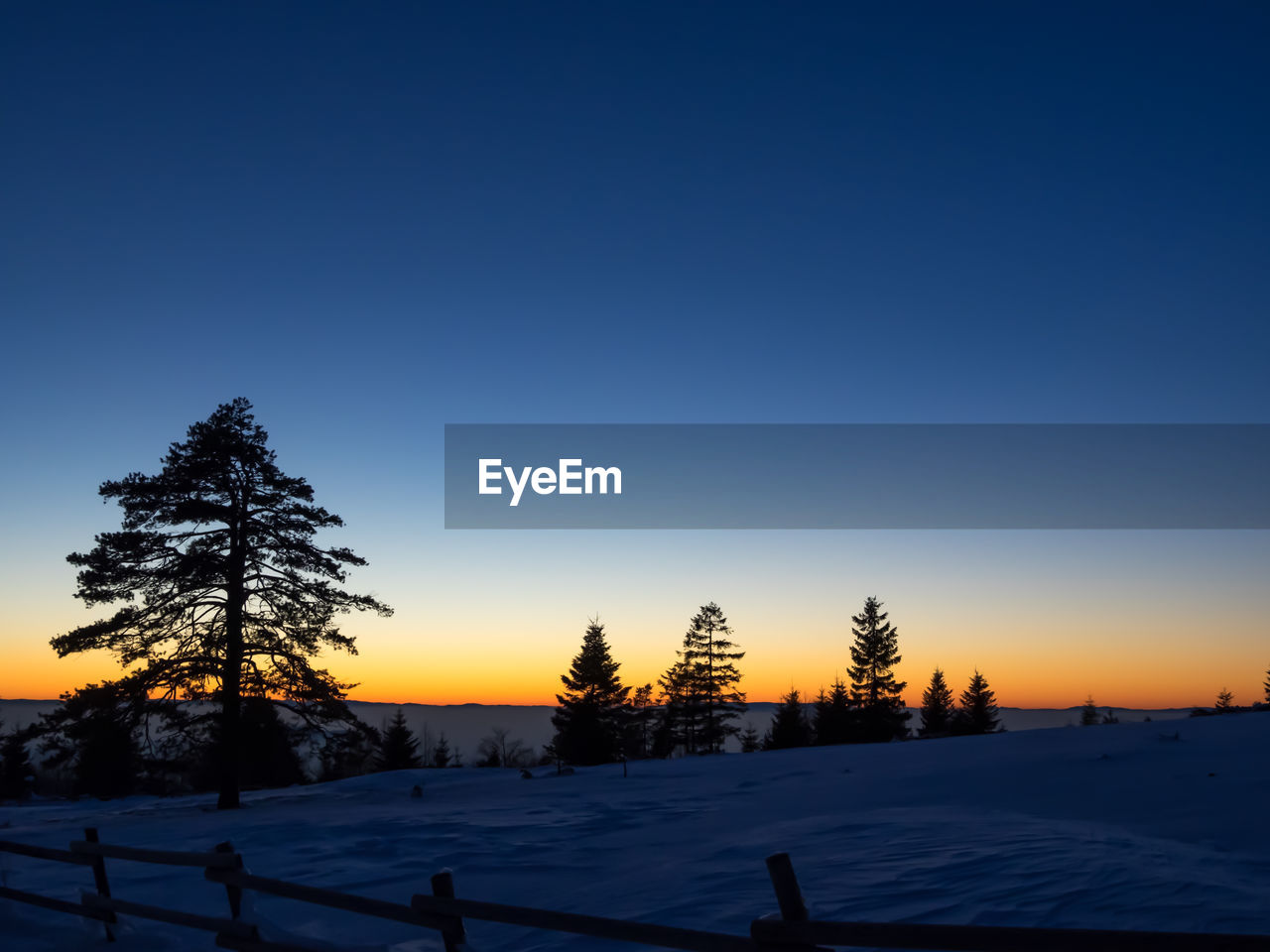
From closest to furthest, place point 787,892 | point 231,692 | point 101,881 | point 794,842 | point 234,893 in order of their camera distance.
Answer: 1. point 787,892
2. point 234,893
3. point 101,881
4. point 794,842
5. point 231,692

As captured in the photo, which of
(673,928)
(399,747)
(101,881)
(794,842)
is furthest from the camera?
(399,747)

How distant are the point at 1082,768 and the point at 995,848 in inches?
381

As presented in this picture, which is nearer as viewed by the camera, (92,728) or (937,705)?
(92,728)

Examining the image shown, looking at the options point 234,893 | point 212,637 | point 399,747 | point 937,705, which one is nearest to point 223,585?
point 212,637

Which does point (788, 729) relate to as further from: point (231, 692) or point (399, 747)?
point (231, 692)

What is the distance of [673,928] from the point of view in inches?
207

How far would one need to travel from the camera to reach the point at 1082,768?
19.1 meters

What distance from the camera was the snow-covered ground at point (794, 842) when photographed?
30.0ft

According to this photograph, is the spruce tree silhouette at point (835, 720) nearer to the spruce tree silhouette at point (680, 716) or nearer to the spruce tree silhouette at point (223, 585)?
the spruce tree silhouette at point (680, 716)

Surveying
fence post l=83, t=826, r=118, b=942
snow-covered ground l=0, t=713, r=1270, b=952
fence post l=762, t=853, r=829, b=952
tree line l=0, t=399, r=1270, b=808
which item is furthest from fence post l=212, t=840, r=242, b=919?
tree line l=0, t=399, r=1270, b=808

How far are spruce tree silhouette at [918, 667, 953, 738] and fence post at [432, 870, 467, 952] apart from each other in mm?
66605

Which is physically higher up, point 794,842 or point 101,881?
point 101,881

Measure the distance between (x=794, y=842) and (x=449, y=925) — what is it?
339 inches

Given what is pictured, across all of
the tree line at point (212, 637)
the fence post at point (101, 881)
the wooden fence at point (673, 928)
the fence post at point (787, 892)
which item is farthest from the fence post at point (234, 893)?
the tree line at point (212, 637)
